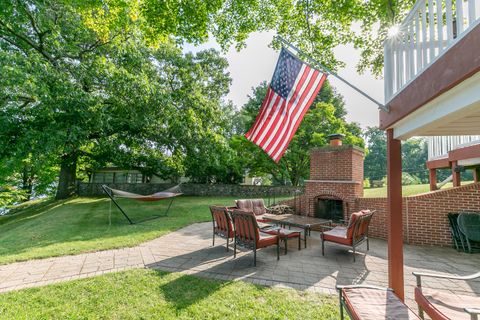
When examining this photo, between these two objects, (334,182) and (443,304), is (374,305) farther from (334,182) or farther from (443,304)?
(334,182)

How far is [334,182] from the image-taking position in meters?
7.38

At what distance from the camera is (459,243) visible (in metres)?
5.39

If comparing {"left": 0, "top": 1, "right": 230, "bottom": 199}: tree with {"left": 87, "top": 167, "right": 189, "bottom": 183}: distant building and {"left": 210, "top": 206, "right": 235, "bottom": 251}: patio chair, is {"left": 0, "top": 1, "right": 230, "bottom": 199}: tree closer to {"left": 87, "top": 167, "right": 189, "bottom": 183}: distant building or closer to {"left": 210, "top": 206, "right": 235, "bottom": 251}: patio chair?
{"left": 210, "top": 206, "right": 235, "bottom": 251}: patio chair

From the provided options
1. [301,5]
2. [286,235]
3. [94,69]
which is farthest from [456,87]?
[94,69]

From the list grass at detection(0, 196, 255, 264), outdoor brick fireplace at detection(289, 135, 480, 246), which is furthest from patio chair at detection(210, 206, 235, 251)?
outdoor brick fireplace at detection(289, 135, 480, 246)

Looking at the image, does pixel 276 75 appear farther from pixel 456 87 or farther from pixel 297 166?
pixel 297 166

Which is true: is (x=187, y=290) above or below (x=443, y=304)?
below

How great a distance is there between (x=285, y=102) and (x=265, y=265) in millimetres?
2983

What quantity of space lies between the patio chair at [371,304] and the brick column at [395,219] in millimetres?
634

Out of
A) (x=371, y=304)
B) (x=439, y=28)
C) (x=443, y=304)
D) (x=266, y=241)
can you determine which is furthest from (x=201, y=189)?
(x=439, y=28)

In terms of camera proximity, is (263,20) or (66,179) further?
(66,179)

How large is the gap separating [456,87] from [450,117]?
33 cm

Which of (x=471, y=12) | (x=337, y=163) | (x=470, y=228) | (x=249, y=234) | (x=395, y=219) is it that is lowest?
(x=249, y=234)

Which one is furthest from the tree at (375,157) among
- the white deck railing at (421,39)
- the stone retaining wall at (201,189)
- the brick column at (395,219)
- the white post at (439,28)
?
the white post at (439,28)
